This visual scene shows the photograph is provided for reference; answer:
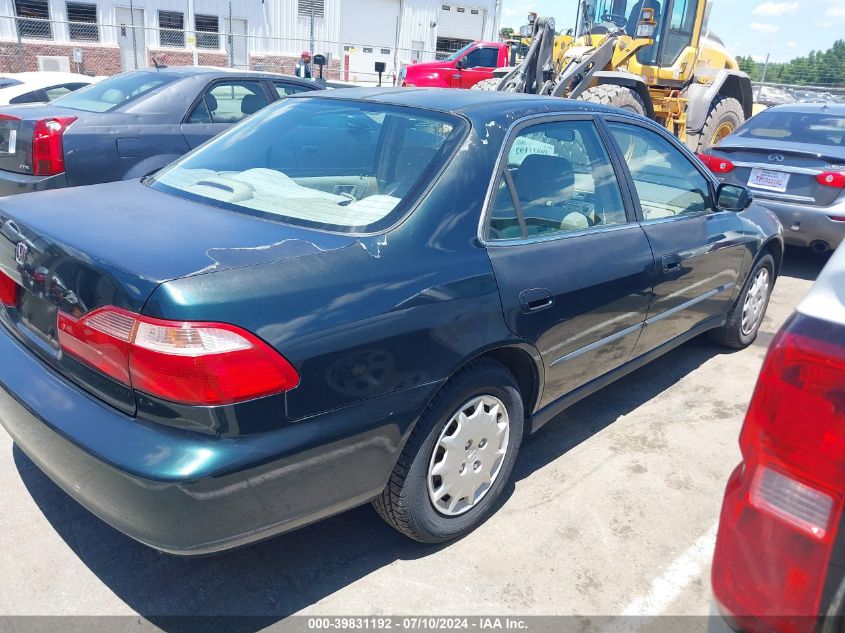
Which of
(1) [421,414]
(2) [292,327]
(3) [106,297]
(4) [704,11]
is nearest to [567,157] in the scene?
(1) [421,414]

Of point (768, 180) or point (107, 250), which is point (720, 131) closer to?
point (768, 180)

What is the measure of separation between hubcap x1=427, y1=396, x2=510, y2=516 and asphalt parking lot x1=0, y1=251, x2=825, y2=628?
21 centimetres

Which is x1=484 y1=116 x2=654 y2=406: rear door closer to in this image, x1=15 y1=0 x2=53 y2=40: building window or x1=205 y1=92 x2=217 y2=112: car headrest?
x1=205 y1=92 x2=217 y2=112: car headrest

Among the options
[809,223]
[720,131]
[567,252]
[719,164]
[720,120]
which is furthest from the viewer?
[720,131]

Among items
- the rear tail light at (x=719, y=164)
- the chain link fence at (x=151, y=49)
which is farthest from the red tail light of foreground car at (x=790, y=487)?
the chain link fence at (x=151, y=49)

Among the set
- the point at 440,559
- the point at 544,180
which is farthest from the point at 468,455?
the point at 544,180

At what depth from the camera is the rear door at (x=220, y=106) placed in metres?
6.28

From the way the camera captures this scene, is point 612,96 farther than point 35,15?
No

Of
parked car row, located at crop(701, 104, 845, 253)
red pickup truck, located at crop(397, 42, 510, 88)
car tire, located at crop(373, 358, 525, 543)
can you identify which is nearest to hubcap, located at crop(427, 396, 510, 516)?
car tire, located at crop(373, 358, 525, 543)

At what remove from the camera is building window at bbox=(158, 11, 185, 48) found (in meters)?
27.3

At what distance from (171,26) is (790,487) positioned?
101 feet

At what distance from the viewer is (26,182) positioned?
5.46 m

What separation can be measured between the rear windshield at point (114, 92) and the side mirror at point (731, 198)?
4890 mm

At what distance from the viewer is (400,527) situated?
2.57 meters
